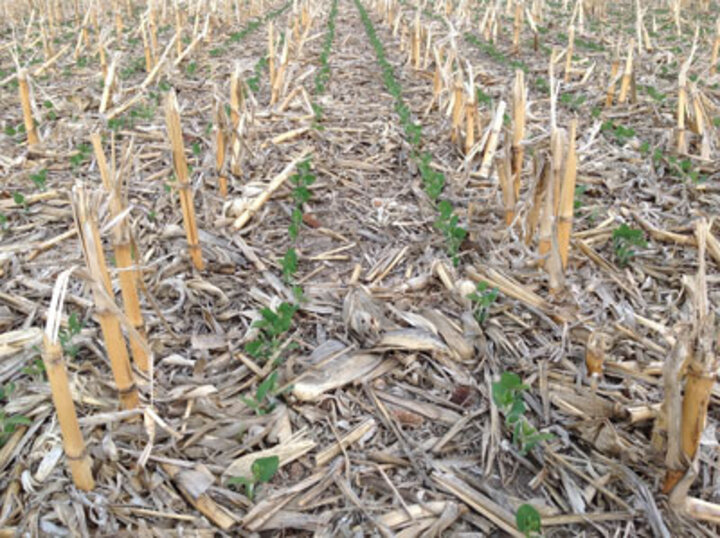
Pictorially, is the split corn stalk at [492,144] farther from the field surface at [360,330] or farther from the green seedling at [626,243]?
the green seedling at [626,243]

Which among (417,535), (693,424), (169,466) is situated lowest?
(417,535)

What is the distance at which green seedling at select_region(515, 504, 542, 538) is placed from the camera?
72.2 inches

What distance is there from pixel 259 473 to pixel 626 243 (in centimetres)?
240

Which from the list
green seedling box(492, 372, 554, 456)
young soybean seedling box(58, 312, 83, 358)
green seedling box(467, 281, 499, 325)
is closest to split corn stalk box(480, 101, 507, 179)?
green seedling box(467, 281, 499, 325)

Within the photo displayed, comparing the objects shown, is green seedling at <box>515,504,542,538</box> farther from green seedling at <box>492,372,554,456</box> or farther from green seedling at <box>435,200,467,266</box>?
green seedling at <box>435,200,467,266</box>

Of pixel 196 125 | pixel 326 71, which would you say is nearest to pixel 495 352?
pixel 196 125

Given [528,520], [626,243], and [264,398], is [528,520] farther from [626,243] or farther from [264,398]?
[626,243]

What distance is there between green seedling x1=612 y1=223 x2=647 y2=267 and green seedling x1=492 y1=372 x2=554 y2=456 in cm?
140

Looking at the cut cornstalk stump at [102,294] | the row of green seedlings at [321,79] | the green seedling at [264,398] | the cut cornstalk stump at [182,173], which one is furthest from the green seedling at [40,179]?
the green seedling at [264,398]

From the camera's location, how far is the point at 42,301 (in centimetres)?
302

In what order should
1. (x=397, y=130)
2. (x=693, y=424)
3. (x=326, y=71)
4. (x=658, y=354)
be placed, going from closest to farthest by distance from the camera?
1. (x=693, y=424)
2. (x=658, y=354)
3. (x=397, y=130)
4. (x=326, y=71)

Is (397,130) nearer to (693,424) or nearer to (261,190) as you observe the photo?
(261,190)

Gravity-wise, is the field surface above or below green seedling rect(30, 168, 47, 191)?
below

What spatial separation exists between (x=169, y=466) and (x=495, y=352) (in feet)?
4.66
